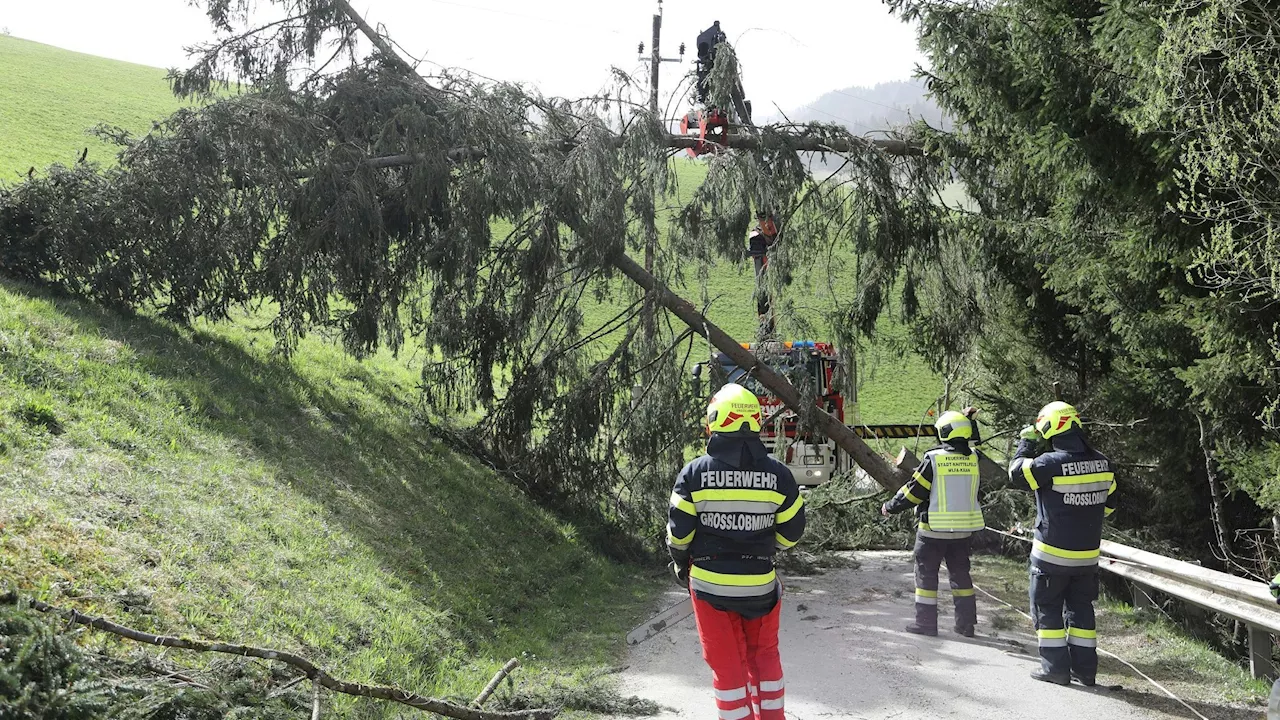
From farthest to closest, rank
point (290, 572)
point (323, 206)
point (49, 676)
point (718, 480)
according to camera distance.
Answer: point (323, 206)
point (290, 572)
point (718, 480)
point (49, 676)

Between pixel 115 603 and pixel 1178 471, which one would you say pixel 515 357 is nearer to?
pixel 115 603

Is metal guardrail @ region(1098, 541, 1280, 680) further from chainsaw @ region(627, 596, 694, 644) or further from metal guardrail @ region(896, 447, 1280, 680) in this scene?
chainsaw @ region(627, 596, 694, 644)

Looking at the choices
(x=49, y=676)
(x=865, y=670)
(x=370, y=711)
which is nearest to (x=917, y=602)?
(x=865, y=670)

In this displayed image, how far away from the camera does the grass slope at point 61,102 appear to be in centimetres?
2083

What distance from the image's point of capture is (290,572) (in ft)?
20.1

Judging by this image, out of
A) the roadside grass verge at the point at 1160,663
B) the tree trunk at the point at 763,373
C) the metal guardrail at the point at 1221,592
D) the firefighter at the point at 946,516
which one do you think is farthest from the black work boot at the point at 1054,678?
the tree trunk at the point at 763,373

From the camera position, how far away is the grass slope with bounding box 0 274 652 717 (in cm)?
522

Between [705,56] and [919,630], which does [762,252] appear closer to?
[705,56]

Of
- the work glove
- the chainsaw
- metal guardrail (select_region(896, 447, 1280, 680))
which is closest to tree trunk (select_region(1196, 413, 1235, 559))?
metal guardrail (select_region(896, 447, 1280, 680))

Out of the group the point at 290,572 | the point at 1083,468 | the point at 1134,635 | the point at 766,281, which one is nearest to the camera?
the point at 290,572

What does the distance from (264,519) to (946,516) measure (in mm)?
5122

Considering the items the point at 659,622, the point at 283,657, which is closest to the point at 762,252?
the point at 659,622

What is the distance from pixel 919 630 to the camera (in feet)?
25.0

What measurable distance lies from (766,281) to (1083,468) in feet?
15.2
